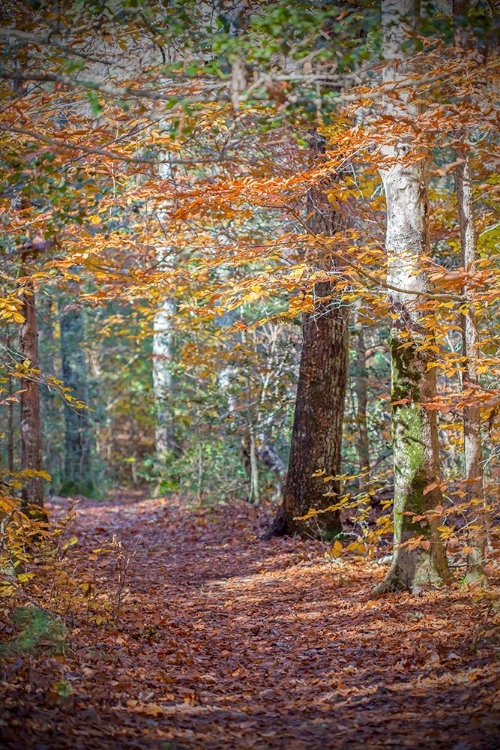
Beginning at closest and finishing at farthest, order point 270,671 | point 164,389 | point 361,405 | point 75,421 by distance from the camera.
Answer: point 270,671, point 361,405, point 164,389, point 75,421

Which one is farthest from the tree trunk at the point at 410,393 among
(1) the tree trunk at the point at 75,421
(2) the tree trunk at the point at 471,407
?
(1) the tree trunk at the point at 75,421

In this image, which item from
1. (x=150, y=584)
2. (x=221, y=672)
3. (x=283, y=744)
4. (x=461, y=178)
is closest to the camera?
(x=283, y=744)

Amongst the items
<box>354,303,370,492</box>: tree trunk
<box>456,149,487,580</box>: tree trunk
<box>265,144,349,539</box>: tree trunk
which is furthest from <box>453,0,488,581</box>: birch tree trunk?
<box>354,303,370,492</box>: tree trunk

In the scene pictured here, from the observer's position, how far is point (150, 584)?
883cm

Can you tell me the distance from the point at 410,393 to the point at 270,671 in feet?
9.59

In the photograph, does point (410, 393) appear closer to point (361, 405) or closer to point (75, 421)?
point (361, 405)

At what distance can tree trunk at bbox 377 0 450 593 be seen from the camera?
7078 millimetres

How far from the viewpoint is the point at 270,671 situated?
5.63 meters

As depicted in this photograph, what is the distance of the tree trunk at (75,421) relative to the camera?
61.8 feet

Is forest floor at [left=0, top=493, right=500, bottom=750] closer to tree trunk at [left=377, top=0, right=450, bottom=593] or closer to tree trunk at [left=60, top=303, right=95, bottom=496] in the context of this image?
tree trunk at [left=377, top=0, right=450, bottom=593]

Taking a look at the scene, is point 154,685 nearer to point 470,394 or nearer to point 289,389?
point 470,394

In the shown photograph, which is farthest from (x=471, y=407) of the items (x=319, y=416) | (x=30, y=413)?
(x=30, y=413)

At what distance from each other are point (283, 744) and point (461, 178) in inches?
208

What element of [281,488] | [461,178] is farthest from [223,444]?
[461,178]
